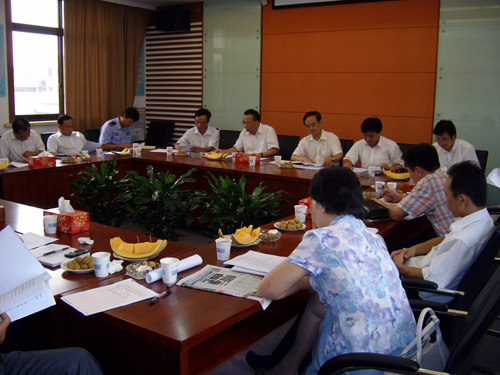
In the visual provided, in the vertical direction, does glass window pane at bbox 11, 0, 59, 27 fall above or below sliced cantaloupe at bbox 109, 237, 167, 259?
above

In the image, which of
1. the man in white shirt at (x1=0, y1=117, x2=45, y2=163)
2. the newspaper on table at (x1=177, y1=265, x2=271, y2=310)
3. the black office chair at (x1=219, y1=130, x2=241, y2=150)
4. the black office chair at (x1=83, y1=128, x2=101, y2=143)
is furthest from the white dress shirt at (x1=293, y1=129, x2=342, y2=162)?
the newspaper on table at (x1=177, y1=265, x2=271, y2=310)

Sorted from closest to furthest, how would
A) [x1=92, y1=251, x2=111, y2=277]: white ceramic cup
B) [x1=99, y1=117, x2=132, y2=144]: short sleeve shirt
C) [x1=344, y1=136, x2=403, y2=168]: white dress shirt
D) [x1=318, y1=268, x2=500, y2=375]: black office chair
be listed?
[x1=318, y1=268, x2=500, y2=375]: black office chair < [x1=92, y1=251, x2=111, y2=277]: white ceramic cup < [x1=344, y1=136, x2=403, y2=168]: white dress shirt < [x1=99, y1=117, x2=132, y2=144]: short sleeve shirt

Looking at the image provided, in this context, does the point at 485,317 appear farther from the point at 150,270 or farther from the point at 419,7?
the point at 419,7

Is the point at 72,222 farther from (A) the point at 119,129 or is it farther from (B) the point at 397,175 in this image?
(A) the point at 119,129

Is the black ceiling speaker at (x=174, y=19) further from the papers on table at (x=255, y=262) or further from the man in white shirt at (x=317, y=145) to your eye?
the papers on table at (x=255, y=262)

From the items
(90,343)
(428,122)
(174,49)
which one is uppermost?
(174,49)

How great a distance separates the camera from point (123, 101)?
8250 millimetres

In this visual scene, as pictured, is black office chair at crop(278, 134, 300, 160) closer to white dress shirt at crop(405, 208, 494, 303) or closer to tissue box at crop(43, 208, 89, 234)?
tissue box at crop(43, 208, 89, 234)

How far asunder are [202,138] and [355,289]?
536 cm

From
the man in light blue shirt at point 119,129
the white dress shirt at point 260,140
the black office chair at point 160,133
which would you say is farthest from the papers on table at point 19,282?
the black office chair at point 160,133

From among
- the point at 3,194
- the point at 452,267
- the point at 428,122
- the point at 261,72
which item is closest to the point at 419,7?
the point at 428,122

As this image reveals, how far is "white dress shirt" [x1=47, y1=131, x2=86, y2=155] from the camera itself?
19.0 ft

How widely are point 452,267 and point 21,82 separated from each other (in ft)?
21.9

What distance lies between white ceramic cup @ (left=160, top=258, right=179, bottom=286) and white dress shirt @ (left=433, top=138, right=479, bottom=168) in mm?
3875
